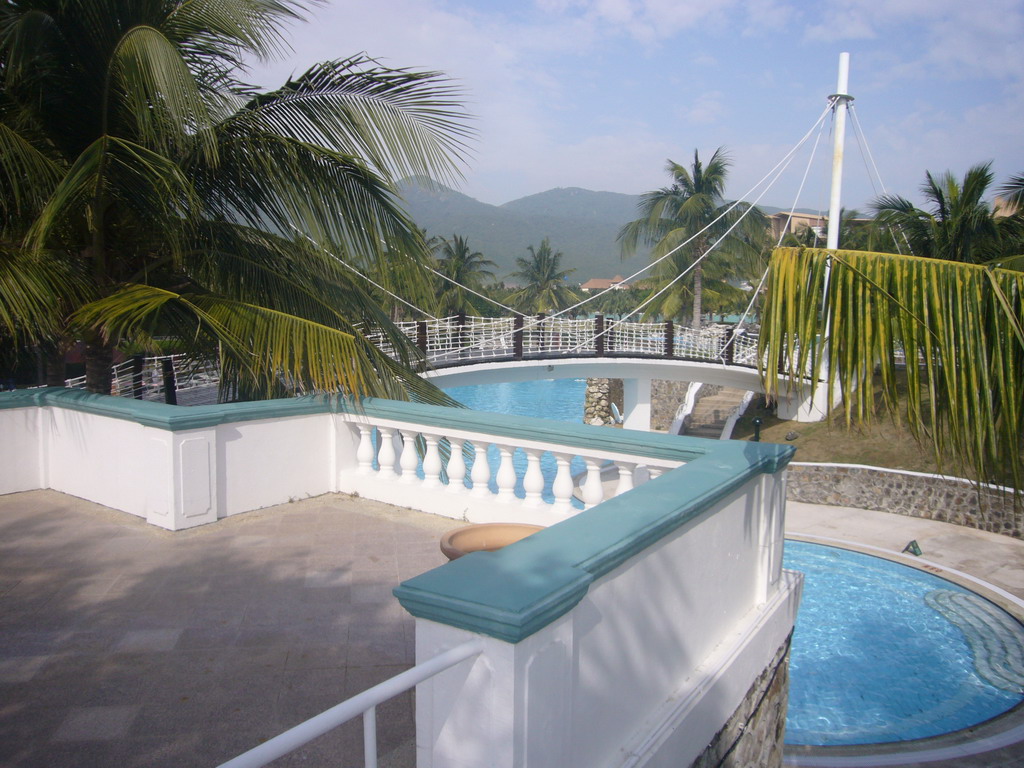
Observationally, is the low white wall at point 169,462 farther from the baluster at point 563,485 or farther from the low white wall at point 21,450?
the baluster at point 563,485

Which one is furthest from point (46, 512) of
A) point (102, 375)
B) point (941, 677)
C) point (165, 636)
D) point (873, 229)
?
point (873, 229)

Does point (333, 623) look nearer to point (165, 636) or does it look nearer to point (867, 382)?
point (165, 636)

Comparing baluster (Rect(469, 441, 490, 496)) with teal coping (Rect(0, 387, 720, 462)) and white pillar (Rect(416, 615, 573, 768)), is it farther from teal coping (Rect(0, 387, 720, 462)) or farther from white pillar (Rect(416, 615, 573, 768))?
white pillar (Rect(416, 615, 573, 768))

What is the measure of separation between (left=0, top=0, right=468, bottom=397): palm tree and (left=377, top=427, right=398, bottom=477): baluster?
A: 37cm

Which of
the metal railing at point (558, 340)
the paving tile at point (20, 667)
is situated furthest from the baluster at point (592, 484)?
the metal railing at point (558, 340)

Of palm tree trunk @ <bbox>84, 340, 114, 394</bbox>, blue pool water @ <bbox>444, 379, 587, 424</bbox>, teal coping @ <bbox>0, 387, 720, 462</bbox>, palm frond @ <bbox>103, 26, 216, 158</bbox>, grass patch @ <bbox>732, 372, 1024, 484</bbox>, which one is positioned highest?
palm frond @ <bbox>103, 26, 216, 158</bbox>

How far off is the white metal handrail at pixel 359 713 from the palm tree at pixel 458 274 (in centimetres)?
3659

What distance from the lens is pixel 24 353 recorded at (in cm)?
712

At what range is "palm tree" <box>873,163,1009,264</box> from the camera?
19562 millimetres

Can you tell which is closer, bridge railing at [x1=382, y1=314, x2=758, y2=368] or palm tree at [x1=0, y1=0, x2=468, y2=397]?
palm tree at [x1=0, y1=0, x2=468, y2=397]

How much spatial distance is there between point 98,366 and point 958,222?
20872mm

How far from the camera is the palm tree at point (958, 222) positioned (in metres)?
19.6

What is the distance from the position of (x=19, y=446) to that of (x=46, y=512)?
81cm

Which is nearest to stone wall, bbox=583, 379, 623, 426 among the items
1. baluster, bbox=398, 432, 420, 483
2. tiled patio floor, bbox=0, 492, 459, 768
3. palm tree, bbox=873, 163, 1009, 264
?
palm tree, bbox=873, 163, 1009, 264
